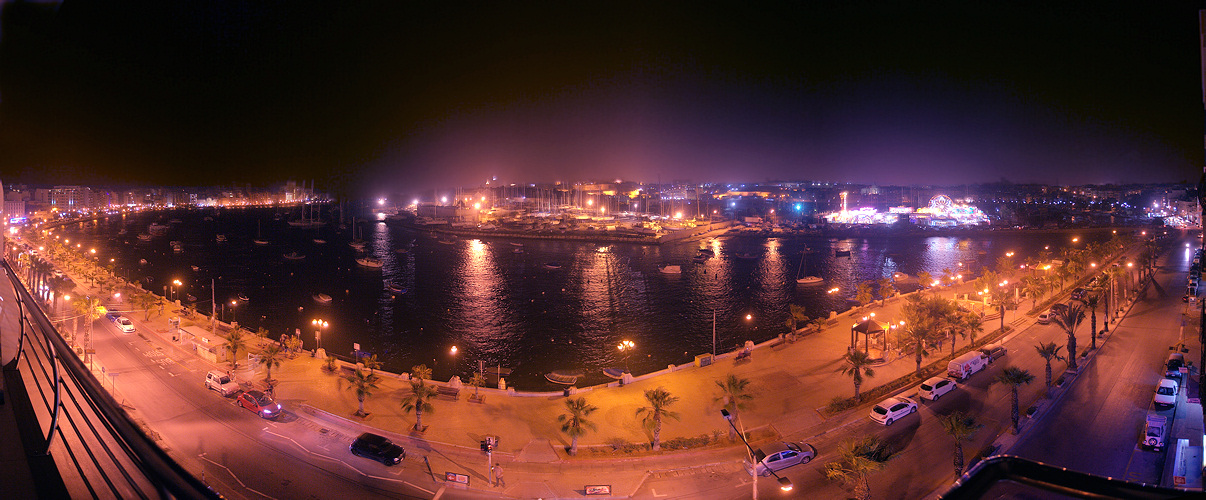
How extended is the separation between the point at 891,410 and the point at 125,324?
55.8ft

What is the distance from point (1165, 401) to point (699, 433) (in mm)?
7317

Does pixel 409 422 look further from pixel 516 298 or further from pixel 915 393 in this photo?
pixel 516 298

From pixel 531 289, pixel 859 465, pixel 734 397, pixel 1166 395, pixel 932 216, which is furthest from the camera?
pixel 932 216

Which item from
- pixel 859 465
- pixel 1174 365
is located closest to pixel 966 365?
pixel 1174 365

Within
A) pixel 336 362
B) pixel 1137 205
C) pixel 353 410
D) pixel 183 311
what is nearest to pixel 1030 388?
pixel 353 410

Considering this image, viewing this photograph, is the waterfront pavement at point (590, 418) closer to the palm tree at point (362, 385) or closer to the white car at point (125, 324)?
the palm tree at point (362, 385)

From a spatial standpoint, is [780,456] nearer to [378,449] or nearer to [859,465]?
[859,465]

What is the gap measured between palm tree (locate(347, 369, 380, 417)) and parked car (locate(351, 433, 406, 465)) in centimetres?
118

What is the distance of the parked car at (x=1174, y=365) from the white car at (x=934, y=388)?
12.8ft

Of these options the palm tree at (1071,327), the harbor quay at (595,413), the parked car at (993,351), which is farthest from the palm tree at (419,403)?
the palm tree at (1071,327)

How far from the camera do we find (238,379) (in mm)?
9922

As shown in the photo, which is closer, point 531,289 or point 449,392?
point 449,392

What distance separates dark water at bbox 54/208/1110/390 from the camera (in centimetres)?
1514

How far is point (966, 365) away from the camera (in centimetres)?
1002
